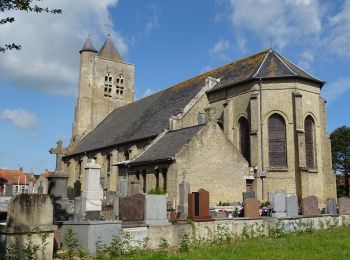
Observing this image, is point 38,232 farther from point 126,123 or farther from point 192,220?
point 126,123

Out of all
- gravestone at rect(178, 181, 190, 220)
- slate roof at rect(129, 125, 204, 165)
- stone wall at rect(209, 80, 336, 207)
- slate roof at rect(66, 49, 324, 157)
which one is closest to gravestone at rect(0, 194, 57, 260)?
gravestone at rect(178, 181, 190, 220)

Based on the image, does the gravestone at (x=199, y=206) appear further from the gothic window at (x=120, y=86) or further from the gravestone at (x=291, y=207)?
the gothic window at (x=120, y=86)

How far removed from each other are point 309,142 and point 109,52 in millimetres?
29212

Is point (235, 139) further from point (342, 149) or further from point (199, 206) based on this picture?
point (342, 149)

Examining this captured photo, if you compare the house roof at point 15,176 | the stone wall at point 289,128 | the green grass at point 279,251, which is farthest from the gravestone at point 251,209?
the house roof at point 15,176

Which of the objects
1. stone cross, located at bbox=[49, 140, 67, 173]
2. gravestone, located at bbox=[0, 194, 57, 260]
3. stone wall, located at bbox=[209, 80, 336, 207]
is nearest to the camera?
gravestone, located at bbox=[0, 194, 57, 260]

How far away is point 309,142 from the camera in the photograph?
27.5 metres

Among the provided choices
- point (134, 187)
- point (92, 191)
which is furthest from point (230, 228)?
point (134, 187)

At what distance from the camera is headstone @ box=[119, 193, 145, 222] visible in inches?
527

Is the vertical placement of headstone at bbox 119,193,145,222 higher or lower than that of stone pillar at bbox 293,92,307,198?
lower

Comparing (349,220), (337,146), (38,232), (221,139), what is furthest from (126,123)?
(337,146)

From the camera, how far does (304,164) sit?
25641 millimetres

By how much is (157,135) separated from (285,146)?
8802 millimetres

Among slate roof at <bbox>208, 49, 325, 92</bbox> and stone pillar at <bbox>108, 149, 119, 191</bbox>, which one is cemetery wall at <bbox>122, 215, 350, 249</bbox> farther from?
stone pillar at <bbox>108, 149, 119, 191</bbox>
